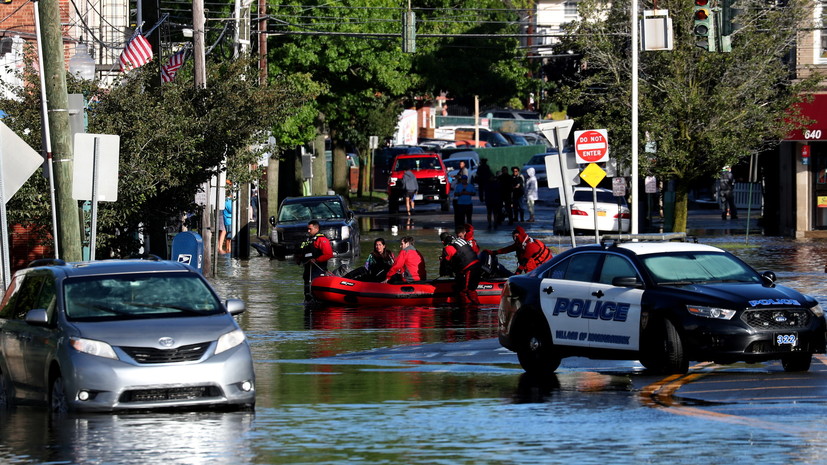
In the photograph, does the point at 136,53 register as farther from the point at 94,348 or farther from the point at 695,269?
the point at 94,348

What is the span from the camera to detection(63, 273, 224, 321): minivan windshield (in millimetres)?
13353

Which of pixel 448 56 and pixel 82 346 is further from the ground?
pixel 448 56

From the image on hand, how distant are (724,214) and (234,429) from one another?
4491 centimetres

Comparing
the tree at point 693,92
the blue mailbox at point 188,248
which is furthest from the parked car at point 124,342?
the tree at point 693,92

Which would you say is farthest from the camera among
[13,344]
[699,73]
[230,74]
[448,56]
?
[448,56]

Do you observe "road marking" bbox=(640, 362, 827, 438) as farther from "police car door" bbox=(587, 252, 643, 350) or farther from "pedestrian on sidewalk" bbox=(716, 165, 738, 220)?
"pedestrian on sidewalk" bbox=(716, 165, 738, 220)

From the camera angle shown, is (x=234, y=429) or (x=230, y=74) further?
(x=230, y=74)

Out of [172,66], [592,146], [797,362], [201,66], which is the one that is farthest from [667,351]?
[172,66]

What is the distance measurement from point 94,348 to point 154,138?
520 inches

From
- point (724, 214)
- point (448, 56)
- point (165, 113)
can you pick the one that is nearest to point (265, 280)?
point (165, 113)

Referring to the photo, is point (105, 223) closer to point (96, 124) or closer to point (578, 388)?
point (96, 124)

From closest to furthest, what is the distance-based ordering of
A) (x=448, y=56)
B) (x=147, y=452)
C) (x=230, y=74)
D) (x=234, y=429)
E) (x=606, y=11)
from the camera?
(x=147, y=452) < (x=234, y=429) < (x=230, y=74) < (x=606, y=11) < (x=448, y=56)

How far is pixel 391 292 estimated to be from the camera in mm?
25422

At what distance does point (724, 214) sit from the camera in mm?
55062
